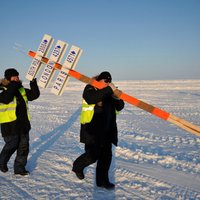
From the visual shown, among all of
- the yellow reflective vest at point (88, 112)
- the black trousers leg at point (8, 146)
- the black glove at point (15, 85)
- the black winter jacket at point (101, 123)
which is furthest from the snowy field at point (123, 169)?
the black glove at point (15, 85)

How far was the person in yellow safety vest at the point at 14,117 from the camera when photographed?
4.39 m

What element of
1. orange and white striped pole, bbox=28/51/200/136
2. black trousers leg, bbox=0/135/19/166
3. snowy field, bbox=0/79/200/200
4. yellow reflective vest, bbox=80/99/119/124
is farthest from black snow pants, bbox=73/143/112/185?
black trousers leg, bbox=0/135/19/166

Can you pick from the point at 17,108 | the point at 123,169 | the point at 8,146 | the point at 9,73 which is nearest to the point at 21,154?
the point at 8,146

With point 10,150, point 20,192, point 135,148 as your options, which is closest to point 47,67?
point 10,150

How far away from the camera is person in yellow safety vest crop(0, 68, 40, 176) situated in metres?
4.39

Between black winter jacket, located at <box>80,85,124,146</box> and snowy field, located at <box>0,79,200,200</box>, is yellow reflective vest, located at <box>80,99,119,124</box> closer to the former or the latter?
black winter jacket, located at <box>80,85,124,146</box>

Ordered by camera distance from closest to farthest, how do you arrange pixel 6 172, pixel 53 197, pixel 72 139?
1. pixel 53 197
2. pixel 6 172
3. pixel 72 139

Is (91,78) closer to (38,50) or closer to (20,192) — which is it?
(38,50)

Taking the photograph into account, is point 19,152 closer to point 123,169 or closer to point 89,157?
point 89,157

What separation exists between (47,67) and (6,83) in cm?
79

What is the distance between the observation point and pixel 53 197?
12.6ft

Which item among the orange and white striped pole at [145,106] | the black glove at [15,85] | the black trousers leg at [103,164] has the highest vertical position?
the orange and white striped pole at [145,106]

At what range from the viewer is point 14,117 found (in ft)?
14.7

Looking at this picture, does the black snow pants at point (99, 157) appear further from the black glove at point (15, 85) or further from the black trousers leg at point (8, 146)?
the black glove at point (15, 85)
